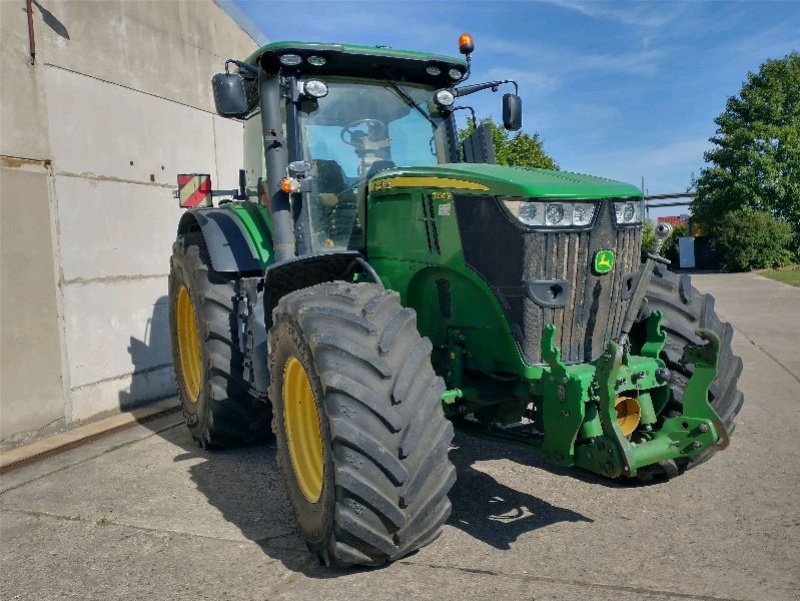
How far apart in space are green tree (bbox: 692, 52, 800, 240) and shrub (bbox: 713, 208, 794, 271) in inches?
35.4

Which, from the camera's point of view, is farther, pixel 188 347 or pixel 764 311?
pixel 764 311

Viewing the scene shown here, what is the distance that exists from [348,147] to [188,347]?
2330 millimetres

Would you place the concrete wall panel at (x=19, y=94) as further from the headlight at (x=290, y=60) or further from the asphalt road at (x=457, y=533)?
the headlight at (x=290, y=60)

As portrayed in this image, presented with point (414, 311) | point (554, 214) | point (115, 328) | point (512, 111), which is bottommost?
point (115, 328)

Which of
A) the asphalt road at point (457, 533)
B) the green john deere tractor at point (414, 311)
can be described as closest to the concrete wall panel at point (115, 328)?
the asphalt road at point (457, 533)

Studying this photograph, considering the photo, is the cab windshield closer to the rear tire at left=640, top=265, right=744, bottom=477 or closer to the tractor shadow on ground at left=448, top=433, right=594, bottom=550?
the tractor shadow on ground at left=448, top=433, right=594, bottom=550

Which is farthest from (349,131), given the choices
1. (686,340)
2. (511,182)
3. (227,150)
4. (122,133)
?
(227,150)

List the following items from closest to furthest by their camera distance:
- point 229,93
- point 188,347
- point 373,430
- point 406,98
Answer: point 373,430
point 229,93
point 406,98
point 188,347

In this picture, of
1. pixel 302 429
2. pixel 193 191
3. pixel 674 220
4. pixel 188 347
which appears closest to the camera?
pixel 302 429

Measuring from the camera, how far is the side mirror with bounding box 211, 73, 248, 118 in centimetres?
413

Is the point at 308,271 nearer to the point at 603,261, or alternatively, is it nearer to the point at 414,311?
the point at 414,311

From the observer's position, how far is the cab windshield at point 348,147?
14.5 feet

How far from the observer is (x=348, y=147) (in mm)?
4484

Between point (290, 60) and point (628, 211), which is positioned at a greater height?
point (290, 60)
